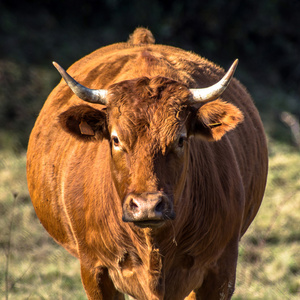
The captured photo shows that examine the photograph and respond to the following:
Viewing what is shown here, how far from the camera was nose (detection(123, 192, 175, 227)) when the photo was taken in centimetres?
300

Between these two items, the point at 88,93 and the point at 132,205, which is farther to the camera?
the point at 88,93

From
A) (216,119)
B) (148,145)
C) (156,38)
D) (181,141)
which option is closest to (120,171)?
(148,145)

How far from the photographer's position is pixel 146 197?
3033 mm

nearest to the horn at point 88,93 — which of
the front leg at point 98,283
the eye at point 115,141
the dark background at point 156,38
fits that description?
the eye at point 115,141

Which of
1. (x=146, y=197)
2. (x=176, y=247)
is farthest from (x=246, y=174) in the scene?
(x=146, y=197)

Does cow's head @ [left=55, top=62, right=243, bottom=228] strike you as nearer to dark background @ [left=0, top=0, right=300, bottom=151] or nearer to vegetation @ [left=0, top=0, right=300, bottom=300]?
vegetation @ [left=0, top=0, right=300, bottom=300]

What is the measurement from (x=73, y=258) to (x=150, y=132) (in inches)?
161

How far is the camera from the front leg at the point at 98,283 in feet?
13.3

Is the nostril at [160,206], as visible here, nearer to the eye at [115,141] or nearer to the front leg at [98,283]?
the eye at [115,141]

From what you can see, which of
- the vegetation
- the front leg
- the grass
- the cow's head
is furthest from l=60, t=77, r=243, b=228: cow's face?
the grass

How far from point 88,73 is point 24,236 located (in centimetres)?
325

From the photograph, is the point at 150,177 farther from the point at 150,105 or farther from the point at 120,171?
the point at 150,105

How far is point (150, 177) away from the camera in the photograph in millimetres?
3131

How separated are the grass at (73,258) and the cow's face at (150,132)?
5.83ft
